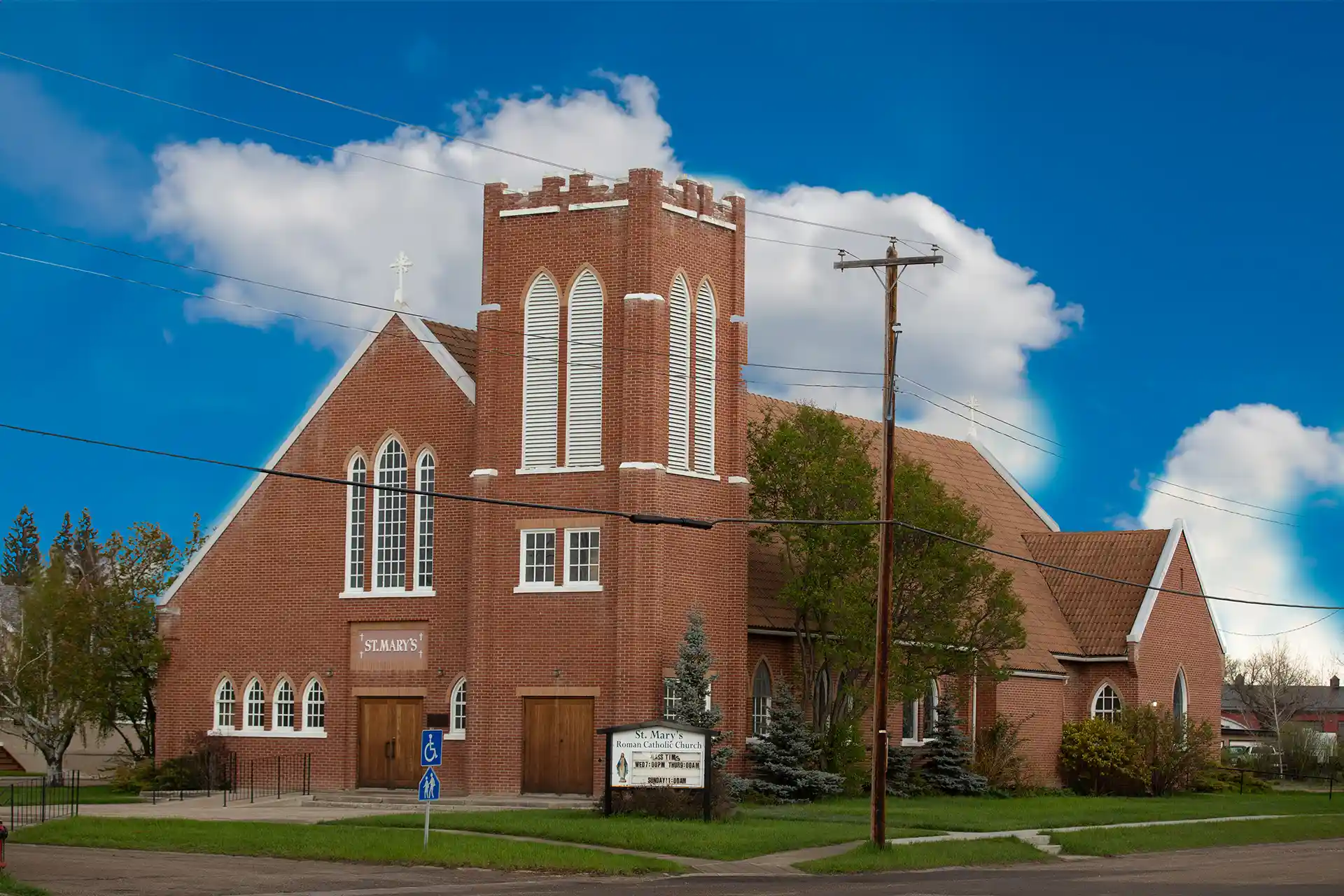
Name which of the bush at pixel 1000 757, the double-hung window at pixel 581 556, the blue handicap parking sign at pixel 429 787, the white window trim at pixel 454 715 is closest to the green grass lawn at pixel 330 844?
the blue handicap parking sign at pixel 429 787

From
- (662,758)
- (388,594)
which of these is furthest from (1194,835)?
(388,594)

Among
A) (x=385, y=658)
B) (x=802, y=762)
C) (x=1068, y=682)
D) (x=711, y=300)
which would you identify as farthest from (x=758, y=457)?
(x=1068, y=682)

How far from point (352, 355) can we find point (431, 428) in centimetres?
319

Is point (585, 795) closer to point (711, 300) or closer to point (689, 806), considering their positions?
point (689, 806)

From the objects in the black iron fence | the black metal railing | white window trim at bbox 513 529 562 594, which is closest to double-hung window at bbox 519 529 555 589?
white window trim at bbox 513 529 562 594

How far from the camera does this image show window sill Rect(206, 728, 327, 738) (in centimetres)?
4050

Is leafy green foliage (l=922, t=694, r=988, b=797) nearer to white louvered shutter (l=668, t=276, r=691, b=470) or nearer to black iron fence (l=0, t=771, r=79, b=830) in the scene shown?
white louvered shutter (l=668, t=276, r=691, b=470)

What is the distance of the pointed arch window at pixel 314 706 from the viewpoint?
4069cm

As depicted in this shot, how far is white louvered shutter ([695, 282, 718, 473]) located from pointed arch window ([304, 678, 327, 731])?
10.5 meters

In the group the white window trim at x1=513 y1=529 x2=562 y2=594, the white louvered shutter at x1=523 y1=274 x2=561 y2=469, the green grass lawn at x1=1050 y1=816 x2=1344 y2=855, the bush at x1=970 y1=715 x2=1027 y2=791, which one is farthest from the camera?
the bush at x1=970 y1=715 x2=1027 y2=791

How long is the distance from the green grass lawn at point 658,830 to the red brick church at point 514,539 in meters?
4.35

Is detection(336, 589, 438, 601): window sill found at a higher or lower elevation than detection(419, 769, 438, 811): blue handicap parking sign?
higher

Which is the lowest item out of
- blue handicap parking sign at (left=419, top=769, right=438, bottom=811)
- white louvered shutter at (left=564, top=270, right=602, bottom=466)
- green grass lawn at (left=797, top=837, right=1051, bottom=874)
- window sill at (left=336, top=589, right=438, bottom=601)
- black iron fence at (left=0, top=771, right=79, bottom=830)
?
black iron fence at (left=0, top=771, right=79, bottom=830)

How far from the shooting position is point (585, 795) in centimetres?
3644
